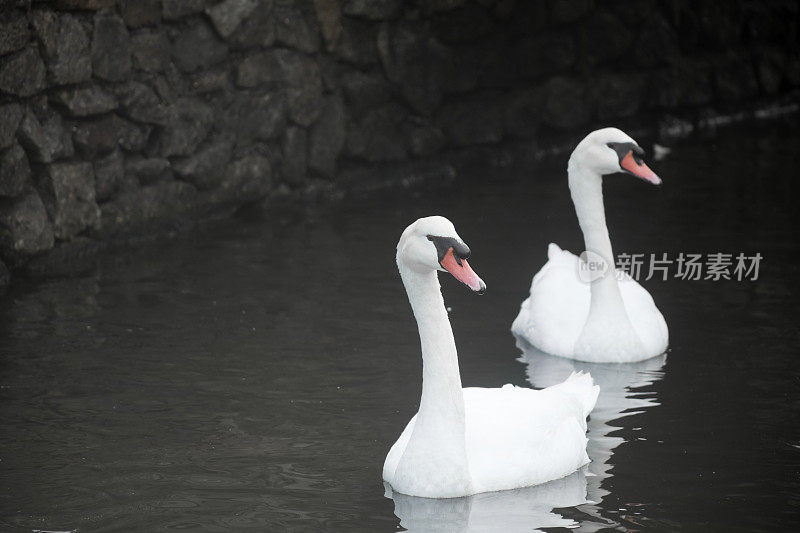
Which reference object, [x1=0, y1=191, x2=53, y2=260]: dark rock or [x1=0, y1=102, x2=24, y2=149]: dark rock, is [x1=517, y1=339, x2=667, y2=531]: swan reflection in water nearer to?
[x1=0, y1=191, x2=53, y2=260]: dark rock

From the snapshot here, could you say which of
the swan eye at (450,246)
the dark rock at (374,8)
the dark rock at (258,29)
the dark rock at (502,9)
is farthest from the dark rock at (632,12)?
the swan eye at (450,246)

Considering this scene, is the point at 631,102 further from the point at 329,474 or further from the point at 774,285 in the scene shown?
the point at 329,474

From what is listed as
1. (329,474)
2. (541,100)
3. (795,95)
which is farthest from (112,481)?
(795,95)

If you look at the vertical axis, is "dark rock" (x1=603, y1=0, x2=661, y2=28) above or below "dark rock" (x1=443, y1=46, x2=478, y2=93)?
above

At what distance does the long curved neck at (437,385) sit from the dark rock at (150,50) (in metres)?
5.43

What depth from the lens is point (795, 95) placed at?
16.6m

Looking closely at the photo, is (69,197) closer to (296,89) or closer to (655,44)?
(296,89)

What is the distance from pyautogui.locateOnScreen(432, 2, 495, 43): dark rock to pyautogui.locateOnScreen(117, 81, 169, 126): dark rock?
356 cm

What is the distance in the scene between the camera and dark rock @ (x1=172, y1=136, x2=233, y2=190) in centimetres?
1042

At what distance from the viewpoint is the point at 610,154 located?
24.3 ft

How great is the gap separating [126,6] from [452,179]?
13.1 ft

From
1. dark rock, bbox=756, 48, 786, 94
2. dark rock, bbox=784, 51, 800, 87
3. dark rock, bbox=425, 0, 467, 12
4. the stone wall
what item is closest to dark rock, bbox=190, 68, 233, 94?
the stone wall

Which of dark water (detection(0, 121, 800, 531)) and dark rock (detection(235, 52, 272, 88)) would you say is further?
dark rock (detection(235, 52, 272, 88))

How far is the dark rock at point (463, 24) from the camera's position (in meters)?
12.7
